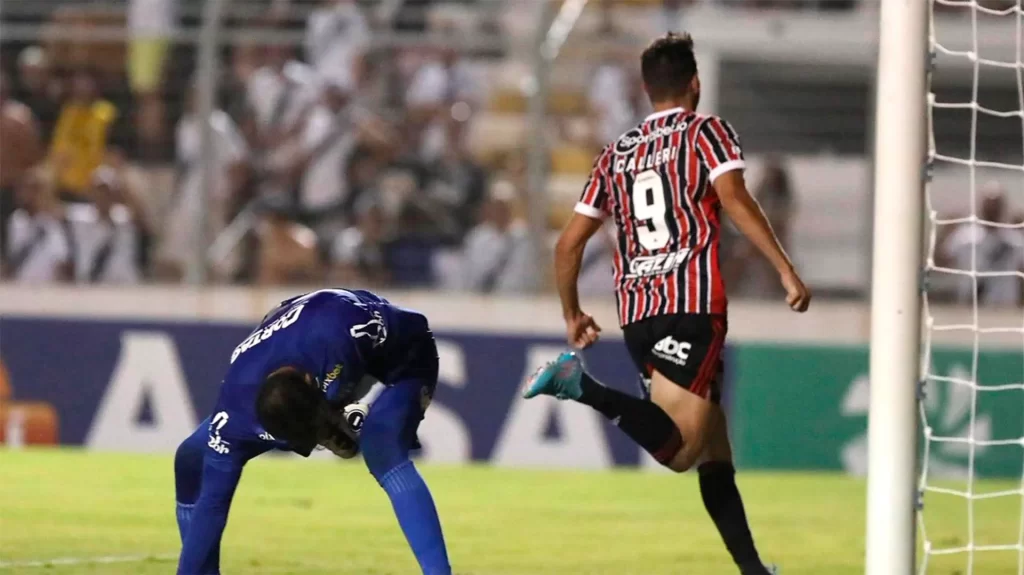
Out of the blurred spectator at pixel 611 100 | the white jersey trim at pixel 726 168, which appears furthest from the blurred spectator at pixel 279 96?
the white jersey trim at pixel 726 168

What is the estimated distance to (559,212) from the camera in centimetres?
1242

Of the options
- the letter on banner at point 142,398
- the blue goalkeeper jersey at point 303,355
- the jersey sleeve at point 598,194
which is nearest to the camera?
the blue goalkeeper jersey at point 303,355

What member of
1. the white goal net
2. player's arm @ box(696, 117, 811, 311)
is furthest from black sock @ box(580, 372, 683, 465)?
the white goal net

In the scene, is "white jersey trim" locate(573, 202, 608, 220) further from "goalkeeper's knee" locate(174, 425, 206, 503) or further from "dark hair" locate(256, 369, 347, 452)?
"dark hair" locate(256, 369, 347, 452)

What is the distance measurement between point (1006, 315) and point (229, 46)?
19.2ft

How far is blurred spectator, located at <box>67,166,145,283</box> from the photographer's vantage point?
12.5 meters

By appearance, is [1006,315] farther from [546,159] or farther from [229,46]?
[229,46]

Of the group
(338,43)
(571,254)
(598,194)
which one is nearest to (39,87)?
(338,43)

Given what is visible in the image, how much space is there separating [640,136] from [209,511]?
217 centimetres

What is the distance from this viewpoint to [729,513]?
20.2 ft

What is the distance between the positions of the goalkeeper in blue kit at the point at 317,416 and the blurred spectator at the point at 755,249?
24.0 ft

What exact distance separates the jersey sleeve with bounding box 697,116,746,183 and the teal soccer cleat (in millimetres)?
812

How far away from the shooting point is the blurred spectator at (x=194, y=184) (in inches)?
486

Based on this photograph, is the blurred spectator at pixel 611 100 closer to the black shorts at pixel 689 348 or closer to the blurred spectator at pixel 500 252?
the blurred spectator at pixel 500 252
